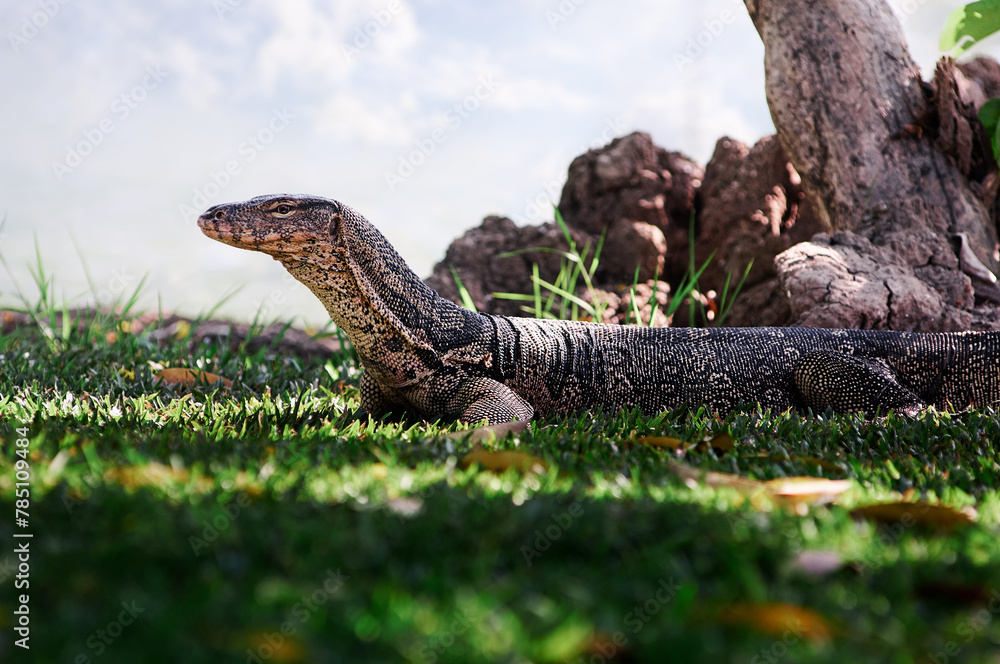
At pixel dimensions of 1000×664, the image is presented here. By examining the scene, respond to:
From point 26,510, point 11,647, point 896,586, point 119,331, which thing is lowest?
point 896,586

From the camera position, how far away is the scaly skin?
3.78m

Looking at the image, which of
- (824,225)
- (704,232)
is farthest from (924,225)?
(704,232)

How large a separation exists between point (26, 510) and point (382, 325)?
7.52 feet

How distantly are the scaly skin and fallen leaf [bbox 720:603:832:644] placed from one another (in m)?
2.35

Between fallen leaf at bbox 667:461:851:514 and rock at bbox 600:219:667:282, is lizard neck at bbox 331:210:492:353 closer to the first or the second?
fallen leaf at bbox 667:461:851:514

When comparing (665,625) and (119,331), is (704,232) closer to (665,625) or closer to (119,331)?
(119,331)

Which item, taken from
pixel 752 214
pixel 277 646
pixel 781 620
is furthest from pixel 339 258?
pixel 752 214

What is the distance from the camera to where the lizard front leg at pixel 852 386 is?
13.5ft

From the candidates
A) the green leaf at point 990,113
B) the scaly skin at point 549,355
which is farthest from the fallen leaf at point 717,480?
the green leaf at point 990,113

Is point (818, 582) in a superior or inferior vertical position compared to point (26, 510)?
inferior

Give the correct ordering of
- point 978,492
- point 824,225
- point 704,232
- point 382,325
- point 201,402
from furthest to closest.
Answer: point 704,232
point 824,225
point 201,402
point 382,325
point 978,492

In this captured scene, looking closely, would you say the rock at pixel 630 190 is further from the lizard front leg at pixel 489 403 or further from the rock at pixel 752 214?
the lizard front leg at pixel 489 403

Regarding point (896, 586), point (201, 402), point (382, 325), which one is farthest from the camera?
point (201, 402)

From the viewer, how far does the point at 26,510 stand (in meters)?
1.72
